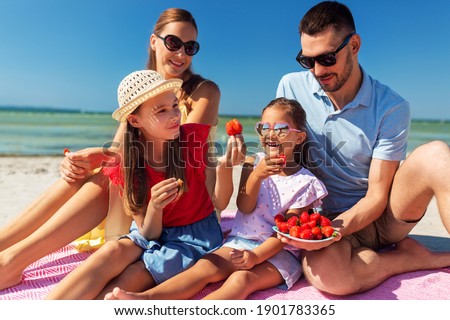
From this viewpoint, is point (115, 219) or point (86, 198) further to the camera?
point (115, 219)

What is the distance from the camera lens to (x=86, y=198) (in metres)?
3.22

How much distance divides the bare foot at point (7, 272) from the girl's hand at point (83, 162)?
0.74 m

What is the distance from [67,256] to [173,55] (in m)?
2.10

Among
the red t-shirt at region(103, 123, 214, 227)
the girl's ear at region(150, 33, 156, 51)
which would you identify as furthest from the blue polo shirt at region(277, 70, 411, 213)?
the girl's ear at region(150, 33, 156, 51)

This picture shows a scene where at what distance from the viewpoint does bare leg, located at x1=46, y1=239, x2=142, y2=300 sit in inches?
101

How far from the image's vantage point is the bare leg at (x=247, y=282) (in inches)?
109

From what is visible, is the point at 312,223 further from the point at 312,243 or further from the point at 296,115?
the point at 296,115

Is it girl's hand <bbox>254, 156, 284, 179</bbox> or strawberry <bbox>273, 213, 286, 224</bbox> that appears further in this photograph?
strawberry <bbox>273, 213, 286, 224</bbox>

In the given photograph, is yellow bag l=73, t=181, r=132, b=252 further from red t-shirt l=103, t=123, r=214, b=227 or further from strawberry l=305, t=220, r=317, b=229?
strawberry l=305, t=220, r=317, b=229

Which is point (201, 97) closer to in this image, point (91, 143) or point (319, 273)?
point (319, 273)

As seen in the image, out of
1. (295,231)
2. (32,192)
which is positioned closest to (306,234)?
(295,231)

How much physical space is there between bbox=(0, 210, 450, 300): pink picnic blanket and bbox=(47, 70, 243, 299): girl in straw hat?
15.2 inches

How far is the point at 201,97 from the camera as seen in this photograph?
159 inches

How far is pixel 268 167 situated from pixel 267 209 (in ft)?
1.41
